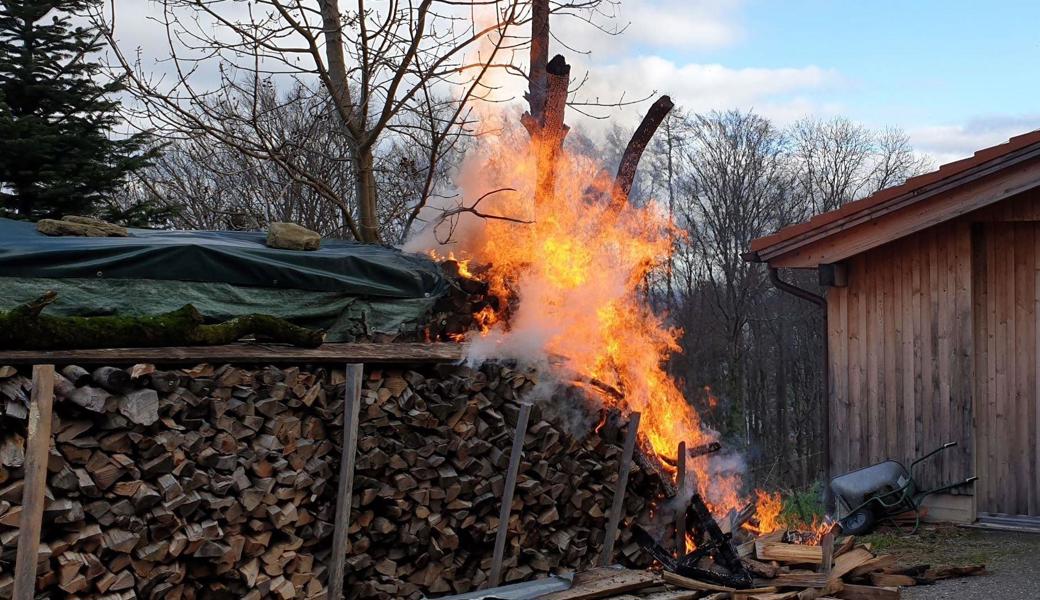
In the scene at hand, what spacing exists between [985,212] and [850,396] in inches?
94.3

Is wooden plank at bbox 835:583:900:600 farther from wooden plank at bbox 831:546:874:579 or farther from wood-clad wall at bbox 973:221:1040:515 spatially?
wood-clad wall at bbox 973:221:1040:515

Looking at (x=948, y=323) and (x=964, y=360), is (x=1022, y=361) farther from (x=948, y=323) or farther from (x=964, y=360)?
(x=948, y=323)

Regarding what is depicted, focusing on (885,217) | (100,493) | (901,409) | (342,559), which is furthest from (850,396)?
(100,493)

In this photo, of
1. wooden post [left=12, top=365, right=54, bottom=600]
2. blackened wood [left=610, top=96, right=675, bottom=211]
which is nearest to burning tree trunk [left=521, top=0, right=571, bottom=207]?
blackened wood [left=610, top=96, right=675, bottom=211]

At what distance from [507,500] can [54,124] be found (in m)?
11.9

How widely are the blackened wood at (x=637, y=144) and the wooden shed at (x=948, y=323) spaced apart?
1.84m

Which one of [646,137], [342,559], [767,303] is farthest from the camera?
[767,303]

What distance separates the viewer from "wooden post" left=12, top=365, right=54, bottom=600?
14.6ft

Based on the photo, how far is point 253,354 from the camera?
5.90m

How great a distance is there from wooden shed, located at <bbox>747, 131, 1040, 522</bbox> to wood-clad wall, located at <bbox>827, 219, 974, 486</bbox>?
0.4 inches

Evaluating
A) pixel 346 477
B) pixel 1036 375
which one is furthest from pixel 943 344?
pixel 346 477

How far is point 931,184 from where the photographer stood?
8938mm

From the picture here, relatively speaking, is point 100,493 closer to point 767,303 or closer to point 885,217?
point 885,217

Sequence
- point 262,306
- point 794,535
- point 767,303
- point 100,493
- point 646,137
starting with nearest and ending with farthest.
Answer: point 100,493 → point 262,306 → point 794,535 → point 646,137 → point 767,303
